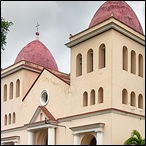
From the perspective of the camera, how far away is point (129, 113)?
20719 millimetres

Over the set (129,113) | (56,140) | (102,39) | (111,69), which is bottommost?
(56,140)

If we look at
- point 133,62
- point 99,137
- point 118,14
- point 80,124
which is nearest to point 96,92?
point 80,124

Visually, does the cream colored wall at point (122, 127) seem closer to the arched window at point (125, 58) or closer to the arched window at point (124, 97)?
the arched window at point (124, 97)

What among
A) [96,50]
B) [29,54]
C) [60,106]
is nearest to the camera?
[96,50]

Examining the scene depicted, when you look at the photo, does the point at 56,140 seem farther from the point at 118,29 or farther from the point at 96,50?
the point at 118,29

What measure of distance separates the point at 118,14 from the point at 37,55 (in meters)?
8.59

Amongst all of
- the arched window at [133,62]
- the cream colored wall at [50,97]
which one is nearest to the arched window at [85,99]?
the cream colored wall at [50,97]

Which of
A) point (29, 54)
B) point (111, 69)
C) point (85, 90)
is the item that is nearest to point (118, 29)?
point (111, 69)

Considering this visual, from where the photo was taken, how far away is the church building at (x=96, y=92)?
20.4 m

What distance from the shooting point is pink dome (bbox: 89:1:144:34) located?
2339 centimetres

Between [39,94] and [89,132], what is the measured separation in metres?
5.99

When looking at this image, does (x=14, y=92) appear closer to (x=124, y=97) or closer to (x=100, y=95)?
(x=100, y=95)

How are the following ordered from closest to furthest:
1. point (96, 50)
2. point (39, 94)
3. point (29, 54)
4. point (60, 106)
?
point (96, 50) < point (60, 106) < point (39, 94) < point (29, 54)

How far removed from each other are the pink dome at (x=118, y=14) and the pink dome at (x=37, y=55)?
689cm
